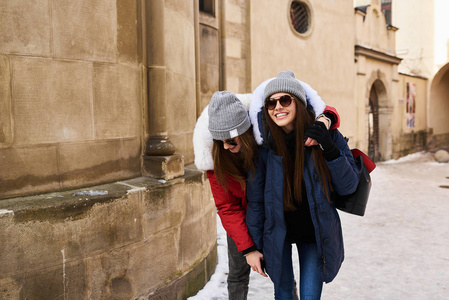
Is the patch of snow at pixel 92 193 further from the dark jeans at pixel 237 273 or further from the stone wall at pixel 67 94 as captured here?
the dark jeans at pixel 237 273

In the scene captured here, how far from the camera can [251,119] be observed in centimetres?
222

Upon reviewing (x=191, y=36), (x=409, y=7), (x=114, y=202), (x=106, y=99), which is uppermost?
(x=409, y=7)

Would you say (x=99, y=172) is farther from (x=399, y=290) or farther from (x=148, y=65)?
(x=399, y=290)

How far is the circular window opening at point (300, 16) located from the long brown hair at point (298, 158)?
8798mm

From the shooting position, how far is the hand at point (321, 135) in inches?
76.0

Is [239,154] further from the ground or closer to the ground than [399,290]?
further from the ground

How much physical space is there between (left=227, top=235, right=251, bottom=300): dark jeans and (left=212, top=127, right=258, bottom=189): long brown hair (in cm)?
59

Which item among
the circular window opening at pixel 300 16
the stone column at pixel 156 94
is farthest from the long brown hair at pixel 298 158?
the circular window opening at pixel 300 16

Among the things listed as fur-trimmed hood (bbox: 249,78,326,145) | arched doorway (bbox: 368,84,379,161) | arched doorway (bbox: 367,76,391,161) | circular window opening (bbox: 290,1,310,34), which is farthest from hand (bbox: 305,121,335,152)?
arched doorway (bbox: 367,76,391,161)

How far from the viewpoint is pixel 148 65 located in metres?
3.31

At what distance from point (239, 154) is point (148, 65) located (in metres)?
1.43

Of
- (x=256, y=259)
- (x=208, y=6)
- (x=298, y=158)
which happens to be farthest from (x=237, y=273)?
(x=208, y=6)

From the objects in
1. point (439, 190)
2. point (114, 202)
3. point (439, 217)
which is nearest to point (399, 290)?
point (114, 202)

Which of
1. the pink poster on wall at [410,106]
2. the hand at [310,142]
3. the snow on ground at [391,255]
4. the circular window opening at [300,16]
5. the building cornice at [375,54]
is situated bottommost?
the snow on ground at [391,255]
